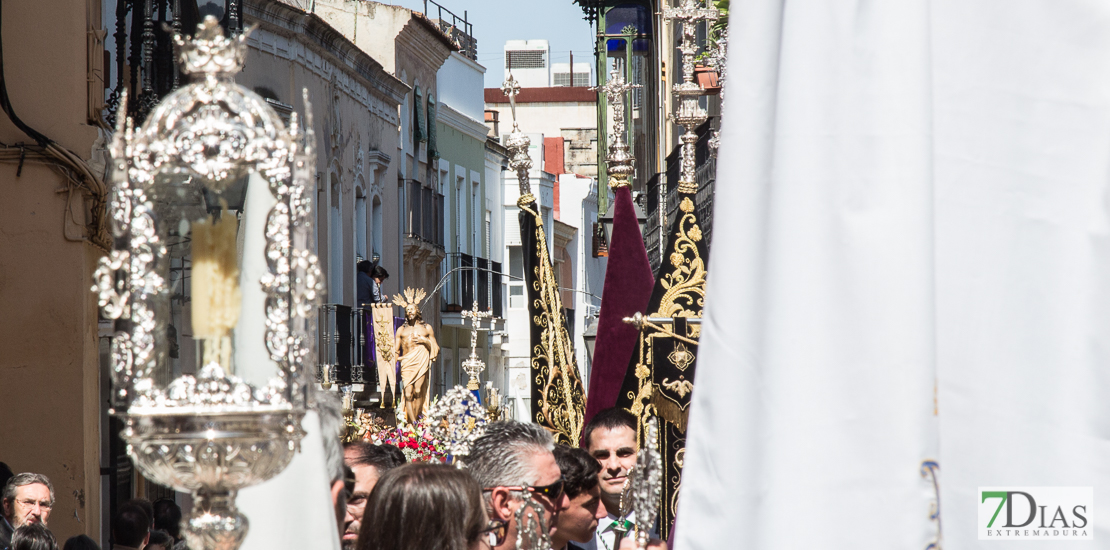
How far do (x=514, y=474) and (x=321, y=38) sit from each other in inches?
735

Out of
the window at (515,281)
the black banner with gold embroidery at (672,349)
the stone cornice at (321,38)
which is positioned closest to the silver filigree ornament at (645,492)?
the black banner with gold embroidery at (672,349)

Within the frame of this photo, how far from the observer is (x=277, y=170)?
254 centimetres

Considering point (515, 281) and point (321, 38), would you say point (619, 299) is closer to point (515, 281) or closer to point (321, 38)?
point (321, 38)

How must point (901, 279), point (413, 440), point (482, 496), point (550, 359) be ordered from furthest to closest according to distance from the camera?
1. point (413, 440)
2. point (550, 359)
3. point (482, 496)
4. point (901, 279)

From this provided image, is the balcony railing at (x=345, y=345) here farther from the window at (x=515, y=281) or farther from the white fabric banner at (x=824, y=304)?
the white fabric banner at (x=824, y=304)

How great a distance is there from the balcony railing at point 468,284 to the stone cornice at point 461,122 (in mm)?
2838

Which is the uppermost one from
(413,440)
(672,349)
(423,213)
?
(423,213)

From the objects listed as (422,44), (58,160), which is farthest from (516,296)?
(58,160)

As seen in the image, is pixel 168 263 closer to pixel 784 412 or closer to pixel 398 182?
pixel 784 412

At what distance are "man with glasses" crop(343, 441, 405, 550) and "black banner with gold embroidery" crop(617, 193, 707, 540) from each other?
1332mm

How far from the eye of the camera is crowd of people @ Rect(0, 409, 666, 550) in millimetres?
2771

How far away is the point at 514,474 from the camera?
11.8 ft

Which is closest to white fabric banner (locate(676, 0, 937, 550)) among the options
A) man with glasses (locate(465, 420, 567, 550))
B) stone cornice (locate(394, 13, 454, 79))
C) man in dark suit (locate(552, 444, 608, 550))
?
man with glasses (locate(465, 420, 567, 550))

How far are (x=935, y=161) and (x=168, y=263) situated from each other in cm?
144
